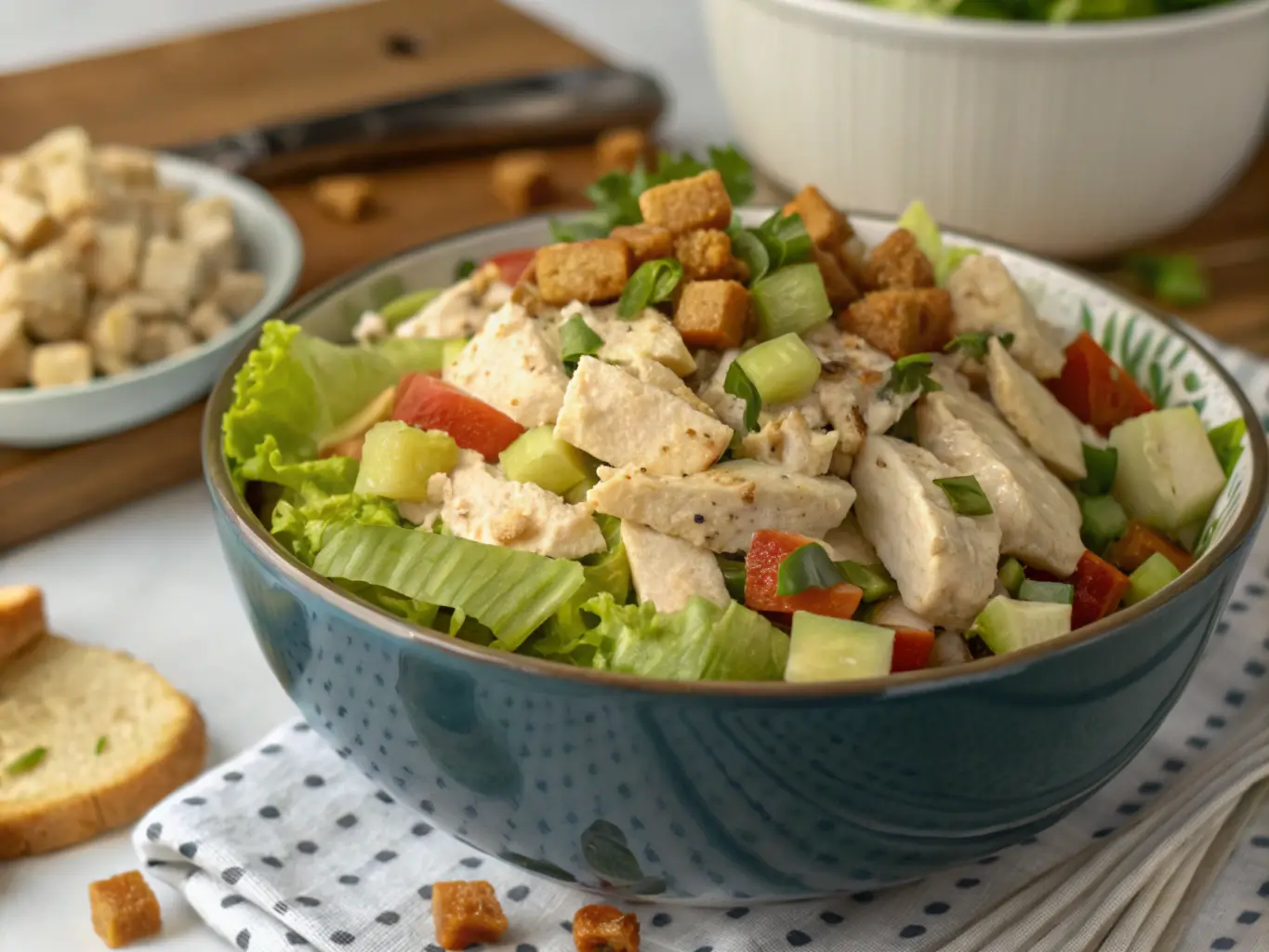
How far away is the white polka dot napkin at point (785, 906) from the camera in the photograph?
2.03 meters

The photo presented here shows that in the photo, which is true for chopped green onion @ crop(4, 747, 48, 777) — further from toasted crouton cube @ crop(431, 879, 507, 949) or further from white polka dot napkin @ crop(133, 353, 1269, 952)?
toasted crouton cube @ crop(431, 879, 507, 949)

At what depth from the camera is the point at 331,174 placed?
4289 mm

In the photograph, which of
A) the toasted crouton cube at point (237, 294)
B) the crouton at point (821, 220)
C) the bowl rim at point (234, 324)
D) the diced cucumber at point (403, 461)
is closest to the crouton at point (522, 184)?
the bowl rim at point (234, 324)

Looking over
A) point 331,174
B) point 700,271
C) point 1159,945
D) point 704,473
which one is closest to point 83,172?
point 331,174

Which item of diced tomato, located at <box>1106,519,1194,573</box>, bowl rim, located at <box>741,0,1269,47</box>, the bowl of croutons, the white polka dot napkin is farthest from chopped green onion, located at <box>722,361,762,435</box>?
bowl rim, located at <box>741,0,1269,47</box>

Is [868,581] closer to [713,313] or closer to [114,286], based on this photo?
[713,313]

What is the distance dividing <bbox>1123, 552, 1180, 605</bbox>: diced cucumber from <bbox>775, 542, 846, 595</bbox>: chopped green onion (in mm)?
493

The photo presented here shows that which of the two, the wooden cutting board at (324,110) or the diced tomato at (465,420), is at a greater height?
the diced tomato at (465,420)

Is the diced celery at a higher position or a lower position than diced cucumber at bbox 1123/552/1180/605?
higher

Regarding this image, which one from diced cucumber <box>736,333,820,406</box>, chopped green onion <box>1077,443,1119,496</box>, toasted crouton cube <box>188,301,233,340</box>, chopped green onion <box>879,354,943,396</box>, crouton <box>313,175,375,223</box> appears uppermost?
diced cucumber <box>736,333,820,406</box>

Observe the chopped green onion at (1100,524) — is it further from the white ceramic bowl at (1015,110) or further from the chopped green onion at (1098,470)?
the white ceramic bowl at (1015,110)

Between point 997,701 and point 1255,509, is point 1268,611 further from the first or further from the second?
point 997,701

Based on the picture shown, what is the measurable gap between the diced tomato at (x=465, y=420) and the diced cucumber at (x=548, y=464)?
7 centimetres

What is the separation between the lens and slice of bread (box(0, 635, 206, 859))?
2350 millimetres
